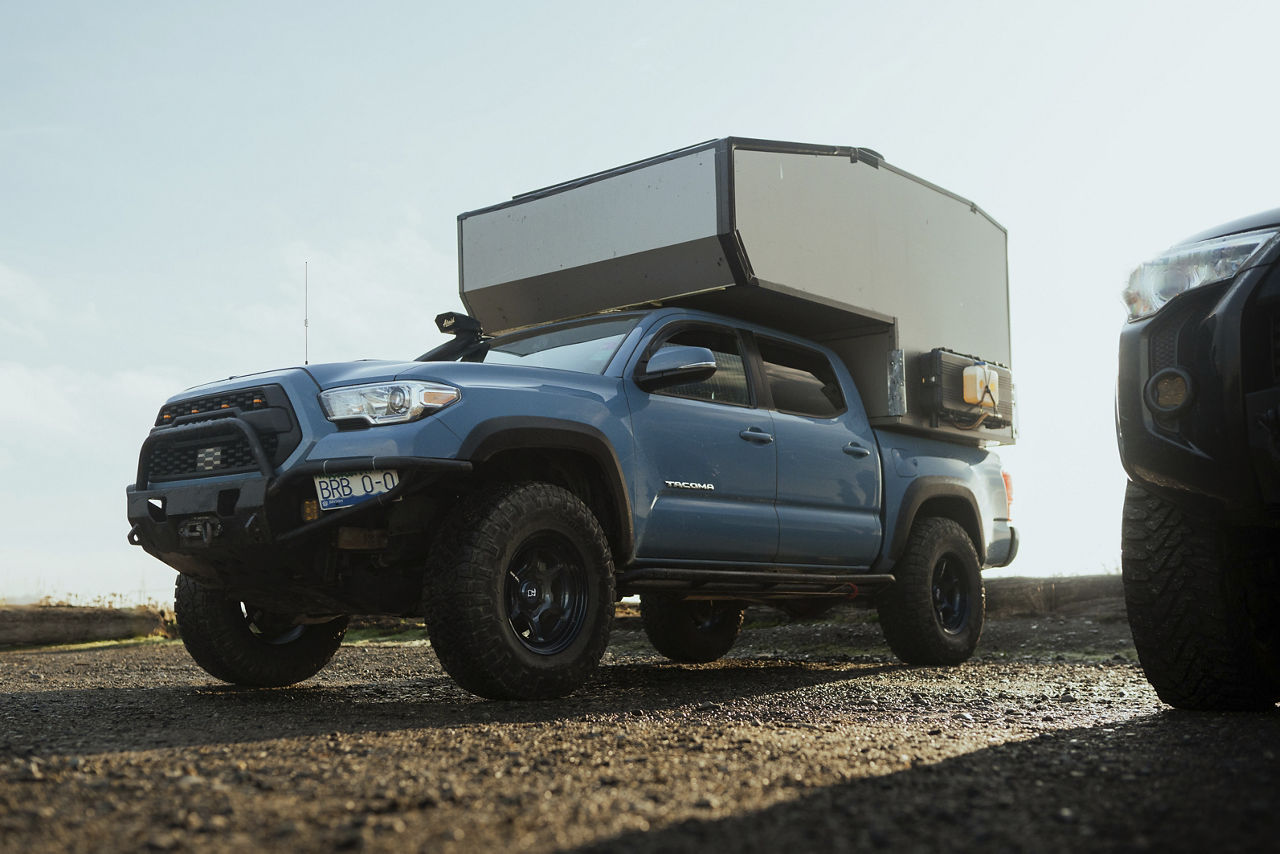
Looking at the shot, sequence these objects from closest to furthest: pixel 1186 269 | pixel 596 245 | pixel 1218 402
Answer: pixel 1218 402
pixel 1186 269
pixel 596 245

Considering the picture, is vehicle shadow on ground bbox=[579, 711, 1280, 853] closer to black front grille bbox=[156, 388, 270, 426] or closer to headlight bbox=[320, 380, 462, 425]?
headlight bbox=[320, 380, 462, 425]

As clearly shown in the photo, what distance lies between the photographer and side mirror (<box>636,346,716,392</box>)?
5301mm

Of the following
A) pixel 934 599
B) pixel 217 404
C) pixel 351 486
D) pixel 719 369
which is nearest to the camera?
pixel 351 486

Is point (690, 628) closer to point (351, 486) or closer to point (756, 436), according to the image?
point (756, 436)

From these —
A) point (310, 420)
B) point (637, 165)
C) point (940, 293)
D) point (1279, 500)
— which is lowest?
point (1279, 500)

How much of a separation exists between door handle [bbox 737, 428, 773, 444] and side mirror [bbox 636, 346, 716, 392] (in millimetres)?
576

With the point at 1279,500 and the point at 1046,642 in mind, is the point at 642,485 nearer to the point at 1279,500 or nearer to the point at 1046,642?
the point at 1279,500

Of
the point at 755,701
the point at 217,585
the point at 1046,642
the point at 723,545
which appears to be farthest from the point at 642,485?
the point at 1046,642

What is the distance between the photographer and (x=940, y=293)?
7930 millimetres

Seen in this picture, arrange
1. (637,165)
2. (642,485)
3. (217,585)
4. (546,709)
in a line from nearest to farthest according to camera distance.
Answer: (546,709) < (217,585) < (642,485) < (637,165)

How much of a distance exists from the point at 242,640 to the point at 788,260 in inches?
142

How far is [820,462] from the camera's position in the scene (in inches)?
251

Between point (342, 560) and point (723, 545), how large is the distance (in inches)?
77.2

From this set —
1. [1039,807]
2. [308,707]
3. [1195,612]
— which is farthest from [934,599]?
[1039,807]
